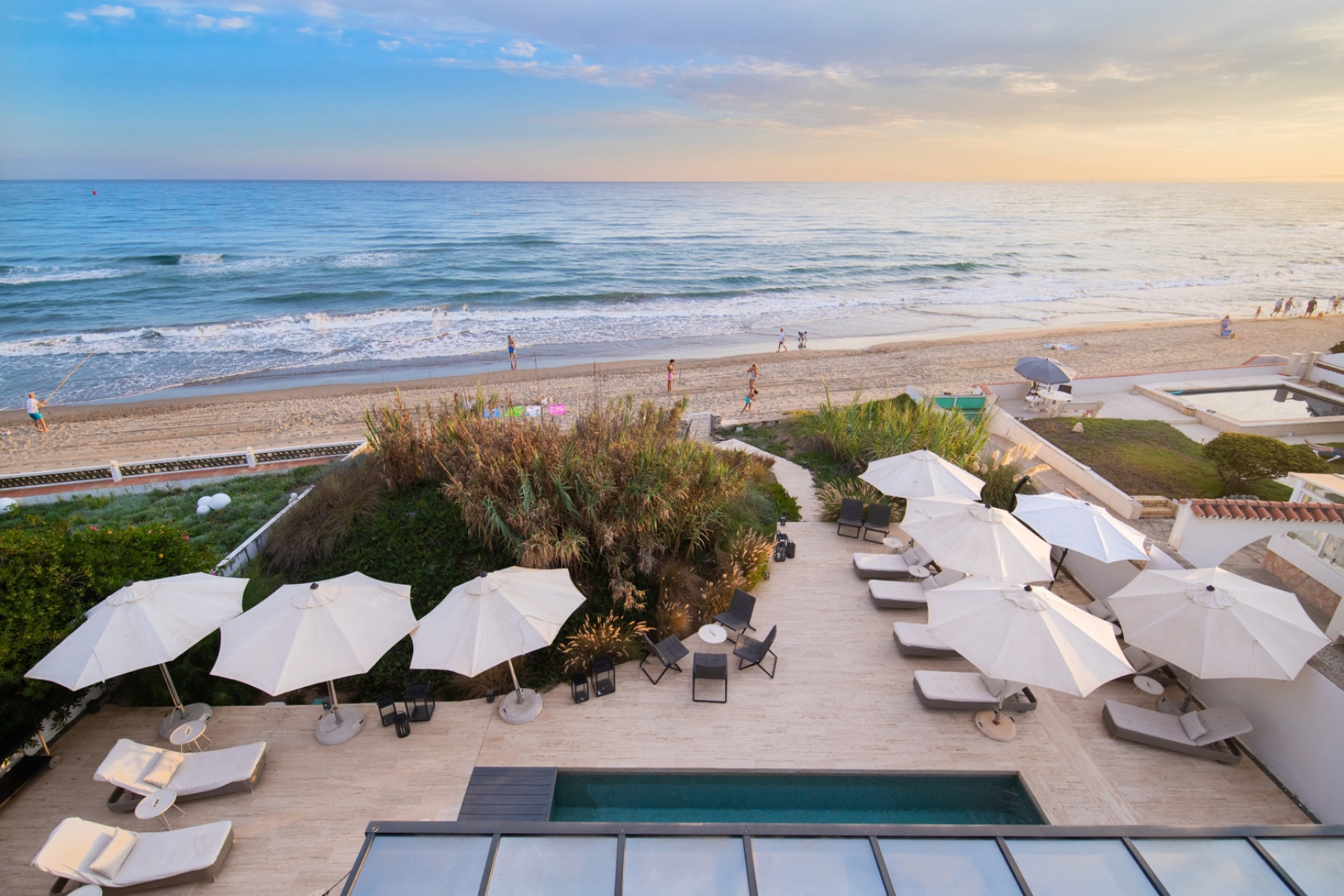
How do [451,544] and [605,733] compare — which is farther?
[451,544]

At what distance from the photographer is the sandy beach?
18.8 metres

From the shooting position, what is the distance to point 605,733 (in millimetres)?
7324

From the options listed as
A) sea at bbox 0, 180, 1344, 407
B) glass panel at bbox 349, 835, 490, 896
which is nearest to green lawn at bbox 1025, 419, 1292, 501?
glass panel at bbox 349, 835, 490, 896

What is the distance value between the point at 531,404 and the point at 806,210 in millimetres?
91705

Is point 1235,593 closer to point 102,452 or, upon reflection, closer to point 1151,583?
point 1151,583

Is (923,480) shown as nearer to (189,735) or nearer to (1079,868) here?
(1079,868)

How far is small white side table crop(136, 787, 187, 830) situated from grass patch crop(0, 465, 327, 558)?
233 inches

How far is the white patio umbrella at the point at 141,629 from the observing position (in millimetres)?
6254

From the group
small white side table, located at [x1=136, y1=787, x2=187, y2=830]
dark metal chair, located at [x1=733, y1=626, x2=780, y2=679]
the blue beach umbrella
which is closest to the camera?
small white side table, located at [x1=136, y1=787, x2=187, y2=830]

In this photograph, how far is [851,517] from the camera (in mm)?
11914

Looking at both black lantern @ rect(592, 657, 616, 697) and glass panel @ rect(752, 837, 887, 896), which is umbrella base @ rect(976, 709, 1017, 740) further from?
black lantern @ rect(592, 657, 616, 697)

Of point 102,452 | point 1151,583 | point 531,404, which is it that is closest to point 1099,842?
point 1151,583

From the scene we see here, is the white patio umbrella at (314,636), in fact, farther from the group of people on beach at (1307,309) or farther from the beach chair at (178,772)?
the group of people on beach at (1307,309)

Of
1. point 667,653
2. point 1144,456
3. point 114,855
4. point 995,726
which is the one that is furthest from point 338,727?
point 1144,456
